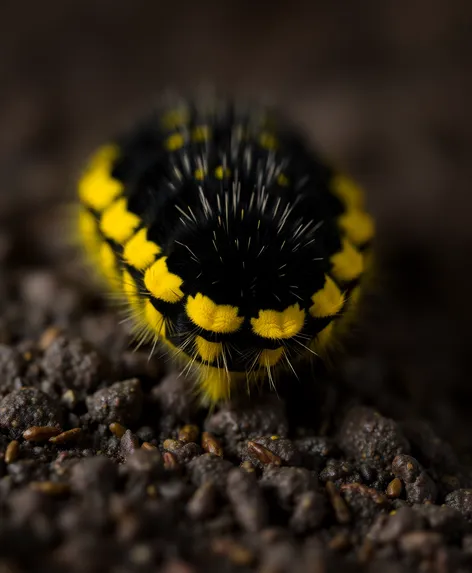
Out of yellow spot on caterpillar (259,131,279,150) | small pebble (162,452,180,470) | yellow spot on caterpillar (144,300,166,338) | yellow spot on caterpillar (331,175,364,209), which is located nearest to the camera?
small pebble (162,452,180,470)

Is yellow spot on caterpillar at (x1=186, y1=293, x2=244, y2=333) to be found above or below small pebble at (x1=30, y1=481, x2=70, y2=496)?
above

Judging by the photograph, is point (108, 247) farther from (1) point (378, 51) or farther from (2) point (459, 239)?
(1) point (378, 51)

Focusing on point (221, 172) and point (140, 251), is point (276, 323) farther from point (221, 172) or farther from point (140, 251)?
point (221, 172)

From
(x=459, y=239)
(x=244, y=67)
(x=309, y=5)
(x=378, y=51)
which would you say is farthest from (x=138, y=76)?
(x=459, y=239)

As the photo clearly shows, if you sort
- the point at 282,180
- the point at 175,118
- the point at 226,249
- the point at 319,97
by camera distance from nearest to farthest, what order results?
the point at 226,249, the point at 282,180, the point at 175,118, the point at 319,97

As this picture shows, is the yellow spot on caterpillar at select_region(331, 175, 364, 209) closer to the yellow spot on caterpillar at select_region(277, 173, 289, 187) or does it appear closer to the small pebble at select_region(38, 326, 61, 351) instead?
the yellow spot on caterpillar at select_region(277, 173, 289, 187)

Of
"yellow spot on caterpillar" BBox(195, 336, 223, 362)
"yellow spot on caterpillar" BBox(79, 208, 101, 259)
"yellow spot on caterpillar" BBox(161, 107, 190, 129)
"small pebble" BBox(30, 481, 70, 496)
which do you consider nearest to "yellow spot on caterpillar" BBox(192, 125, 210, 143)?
"yellow spot on caterpillar" BBox(161, 107, 190, 129)

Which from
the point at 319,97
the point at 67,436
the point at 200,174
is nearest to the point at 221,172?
the point at 200,174
